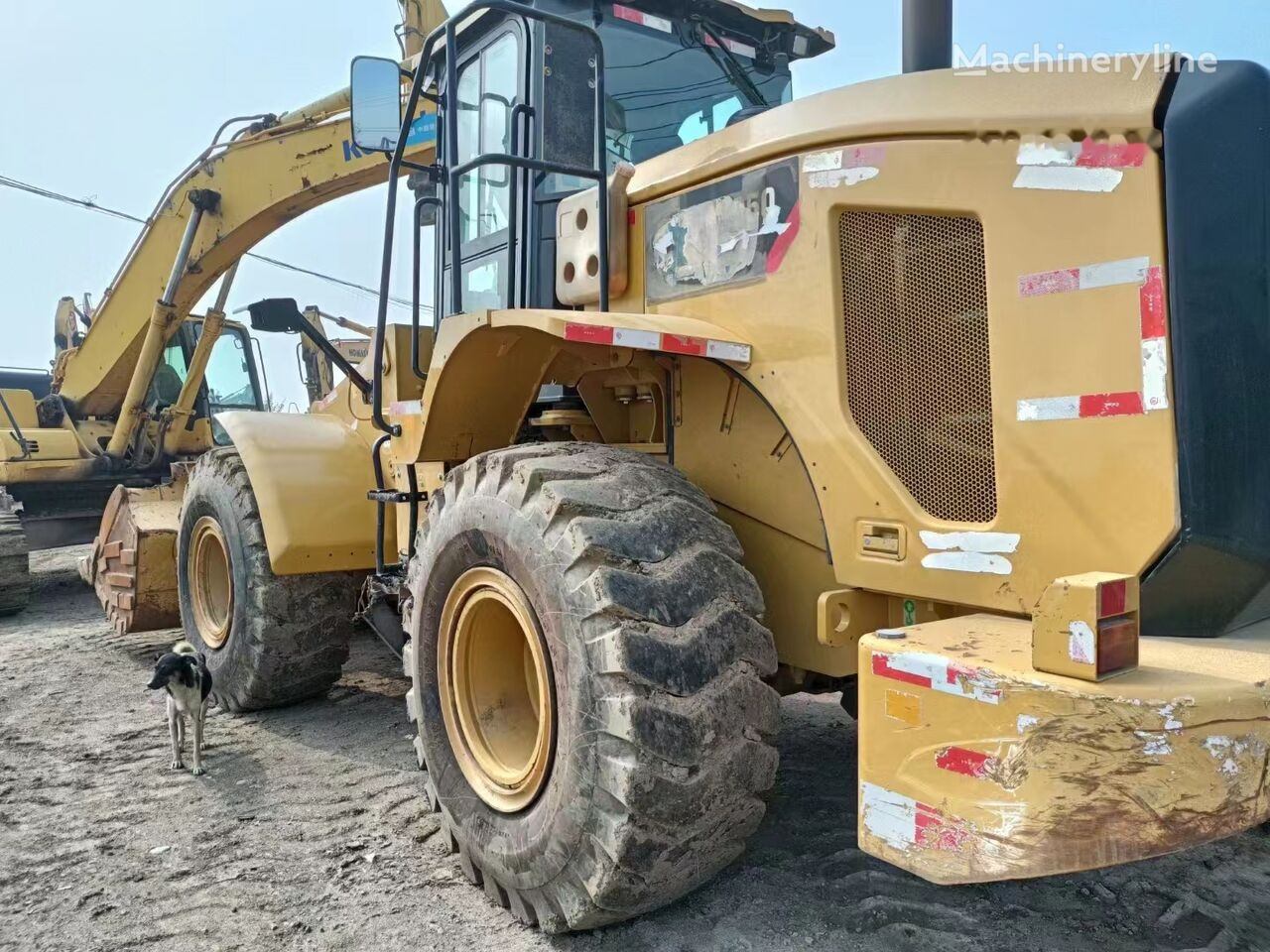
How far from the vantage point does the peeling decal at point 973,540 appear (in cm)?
215

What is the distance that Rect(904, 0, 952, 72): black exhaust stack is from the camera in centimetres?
258

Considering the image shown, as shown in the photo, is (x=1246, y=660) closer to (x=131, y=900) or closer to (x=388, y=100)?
(x=131, y=900)

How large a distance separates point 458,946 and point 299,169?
5.77 meters

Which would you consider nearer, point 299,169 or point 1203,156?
point 1203,156

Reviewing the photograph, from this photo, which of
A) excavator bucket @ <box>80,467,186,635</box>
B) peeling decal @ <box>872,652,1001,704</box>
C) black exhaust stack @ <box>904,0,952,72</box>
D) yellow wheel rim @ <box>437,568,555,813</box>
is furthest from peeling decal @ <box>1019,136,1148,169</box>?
excavator bucket @ <box>80,467,186,635</box>

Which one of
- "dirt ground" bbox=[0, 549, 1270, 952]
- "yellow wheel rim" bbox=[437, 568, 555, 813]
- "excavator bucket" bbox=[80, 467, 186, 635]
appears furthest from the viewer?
"excavator bucket" bbox=[80, 467, 186, 635]

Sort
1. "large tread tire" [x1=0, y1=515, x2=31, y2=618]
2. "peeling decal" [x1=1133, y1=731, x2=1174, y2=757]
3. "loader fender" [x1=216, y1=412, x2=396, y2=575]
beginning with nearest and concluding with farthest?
1. "peeling decal" [x1=1133, y1=731, x2=1174, y2=757]
2. "loader fender" [x1=216, y1=412, x2=396, y2=575]
3. "large tread tire" [x1=0, y1=515, x2=31, y2=618]

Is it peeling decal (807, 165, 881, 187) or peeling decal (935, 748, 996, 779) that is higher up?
peeling decal (807, 165, 881, 187)

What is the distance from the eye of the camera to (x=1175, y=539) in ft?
6.43

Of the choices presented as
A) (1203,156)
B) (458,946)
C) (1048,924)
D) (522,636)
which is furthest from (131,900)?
(1203,156)

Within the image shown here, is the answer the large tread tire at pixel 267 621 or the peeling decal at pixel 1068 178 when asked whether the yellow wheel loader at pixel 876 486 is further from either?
the large tread tire at pixel 267 621

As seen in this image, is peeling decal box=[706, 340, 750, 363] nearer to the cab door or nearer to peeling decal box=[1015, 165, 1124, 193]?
peeling decal box=[1015, 165, 1124, 193]

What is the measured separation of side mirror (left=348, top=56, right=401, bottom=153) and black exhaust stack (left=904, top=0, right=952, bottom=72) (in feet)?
6.21

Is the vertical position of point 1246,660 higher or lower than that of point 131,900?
higher
